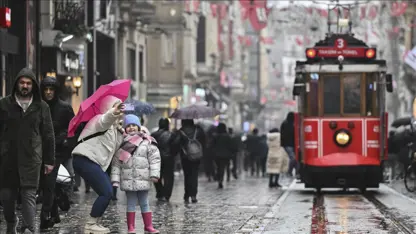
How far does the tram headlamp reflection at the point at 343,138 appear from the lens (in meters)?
25.0

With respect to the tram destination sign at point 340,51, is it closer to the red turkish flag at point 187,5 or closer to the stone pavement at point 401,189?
the stone pavement at point 401,189

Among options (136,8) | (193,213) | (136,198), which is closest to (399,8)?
(136,8)

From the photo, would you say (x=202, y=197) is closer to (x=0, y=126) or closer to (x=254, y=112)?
(x=0, y=126)

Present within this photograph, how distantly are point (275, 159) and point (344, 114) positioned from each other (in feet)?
20.4

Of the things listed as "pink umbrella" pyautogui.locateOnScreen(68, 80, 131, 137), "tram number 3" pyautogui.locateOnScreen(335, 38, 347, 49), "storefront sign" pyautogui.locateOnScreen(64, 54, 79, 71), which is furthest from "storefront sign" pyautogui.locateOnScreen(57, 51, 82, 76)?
"pink umbrella" pyautogui.locateOnScreen(68, 80, 131, 137)

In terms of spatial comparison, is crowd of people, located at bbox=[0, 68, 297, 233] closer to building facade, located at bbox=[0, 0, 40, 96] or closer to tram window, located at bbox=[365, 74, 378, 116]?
building facade, located at bbox=[0, 0, 40, 96]

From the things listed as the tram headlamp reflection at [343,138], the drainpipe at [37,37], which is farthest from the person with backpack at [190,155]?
the drainpipe at [37,37]

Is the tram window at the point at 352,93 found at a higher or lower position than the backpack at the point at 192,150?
higher

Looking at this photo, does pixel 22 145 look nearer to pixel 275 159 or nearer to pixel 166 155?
pixel 166 155

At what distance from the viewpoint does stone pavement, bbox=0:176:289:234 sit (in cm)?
1548

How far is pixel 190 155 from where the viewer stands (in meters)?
22.2

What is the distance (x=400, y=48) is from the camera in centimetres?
8612

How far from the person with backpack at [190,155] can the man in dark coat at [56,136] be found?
628cm

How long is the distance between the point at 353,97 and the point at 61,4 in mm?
10082
